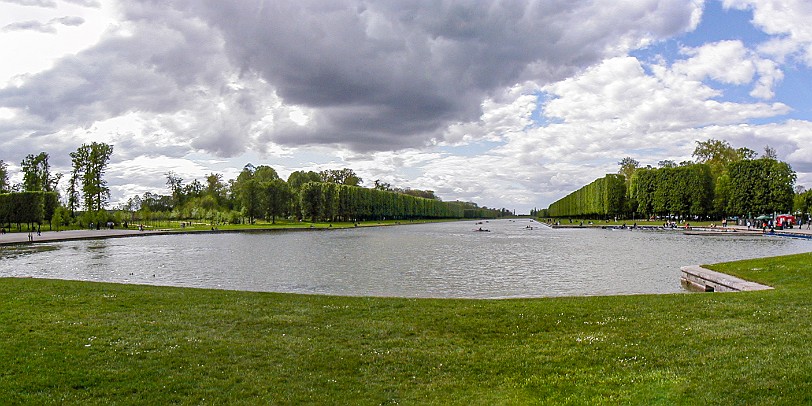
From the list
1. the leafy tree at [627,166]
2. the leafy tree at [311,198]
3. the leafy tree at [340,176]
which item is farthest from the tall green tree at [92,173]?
the leafy tree at [627,166]

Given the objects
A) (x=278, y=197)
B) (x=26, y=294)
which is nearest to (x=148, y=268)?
(x=26, y=294)

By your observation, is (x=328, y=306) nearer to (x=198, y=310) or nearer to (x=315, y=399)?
(x=198, y=310)

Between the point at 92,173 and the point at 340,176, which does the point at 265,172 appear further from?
the point at 92,173

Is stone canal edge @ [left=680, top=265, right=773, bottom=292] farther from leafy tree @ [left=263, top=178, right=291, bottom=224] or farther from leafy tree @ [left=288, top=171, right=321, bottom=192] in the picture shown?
leafy tree @ [left=288, top=171, right=321, bottom=192]

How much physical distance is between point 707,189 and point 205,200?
315ft

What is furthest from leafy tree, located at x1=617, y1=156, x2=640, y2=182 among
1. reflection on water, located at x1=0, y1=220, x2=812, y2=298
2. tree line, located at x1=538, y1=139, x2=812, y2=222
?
reflection on water, located at x1=0, y1=220, x2=812, y2=298

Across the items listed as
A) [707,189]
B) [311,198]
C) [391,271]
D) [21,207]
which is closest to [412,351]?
[391,271]

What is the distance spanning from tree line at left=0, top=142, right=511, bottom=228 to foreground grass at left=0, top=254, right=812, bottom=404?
7679 centimetres

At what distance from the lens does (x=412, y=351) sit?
8945 millimetres

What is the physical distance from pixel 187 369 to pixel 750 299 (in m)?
12.0

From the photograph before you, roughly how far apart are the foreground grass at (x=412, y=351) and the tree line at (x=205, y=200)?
3023 inches

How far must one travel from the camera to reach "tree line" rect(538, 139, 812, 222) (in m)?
79.1

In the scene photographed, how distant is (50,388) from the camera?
7.16m

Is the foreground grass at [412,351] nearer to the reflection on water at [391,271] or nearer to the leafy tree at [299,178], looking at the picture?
the reflection on water at [391,271]
